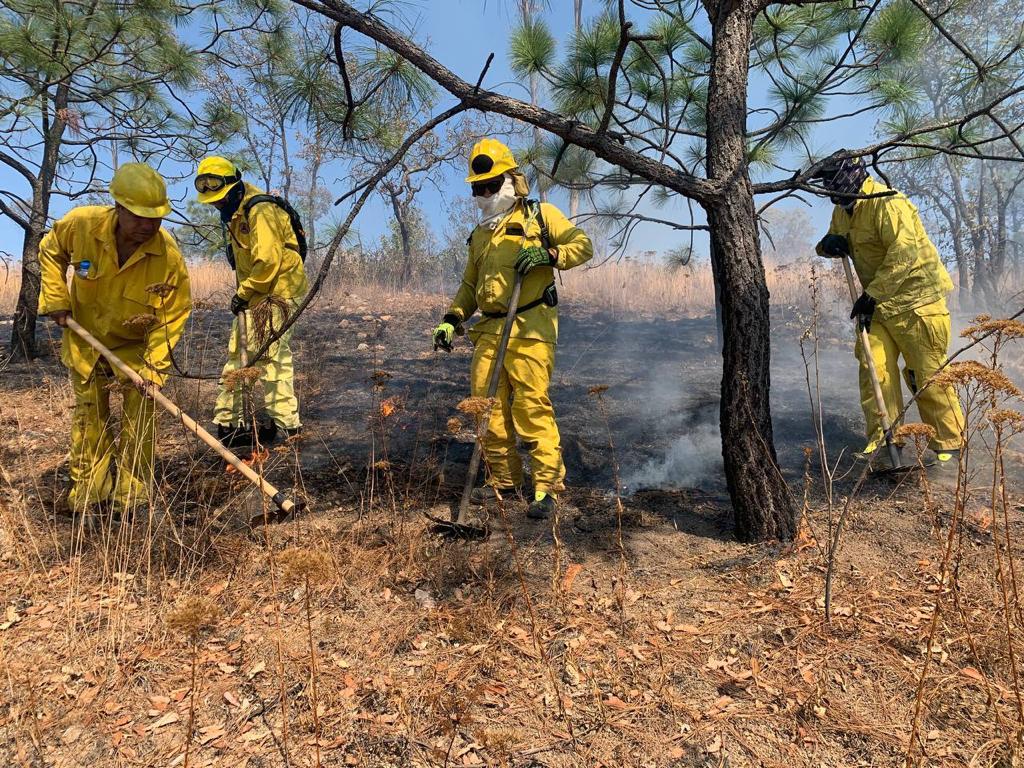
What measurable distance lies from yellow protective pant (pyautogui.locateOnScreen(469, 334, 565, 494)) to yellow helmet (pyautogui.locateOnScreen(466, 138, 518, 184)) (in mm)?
872

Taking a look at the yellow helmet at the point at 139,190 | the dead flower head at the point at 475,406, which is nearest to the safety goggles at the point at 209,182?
the yellow helmet at the point at 139,190

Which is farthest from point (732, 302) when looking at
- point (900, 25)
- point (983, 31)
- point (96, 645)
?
point (983, 31)

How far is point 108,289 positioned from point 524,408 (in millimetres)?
2103

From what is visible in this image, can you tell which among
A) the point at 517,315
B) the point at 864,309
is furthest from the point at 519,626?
the point at 864,309

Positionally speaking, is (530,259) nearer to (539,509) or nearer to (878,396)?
(539,509)

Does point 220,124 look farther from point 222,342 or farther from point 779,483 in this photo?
point 779,483

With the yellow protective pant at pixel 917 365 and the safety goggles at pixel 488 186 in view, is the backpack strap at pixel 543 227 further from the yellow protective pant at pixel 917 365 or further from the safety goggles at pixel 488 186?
the yellow protective pant at pixel 917 365

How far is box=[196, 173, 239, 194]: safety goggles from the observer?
3.59 m

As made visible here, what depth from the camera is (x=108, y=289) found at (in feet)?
8.93

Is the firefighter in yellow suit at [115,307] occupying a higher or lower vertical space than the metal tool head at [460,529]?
higher

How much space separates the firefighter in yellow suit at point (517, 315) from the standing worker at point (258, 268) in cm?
135

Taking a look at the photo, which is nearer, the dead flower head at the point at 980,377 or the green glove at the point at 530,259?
the dead flower head at the point at 980,377

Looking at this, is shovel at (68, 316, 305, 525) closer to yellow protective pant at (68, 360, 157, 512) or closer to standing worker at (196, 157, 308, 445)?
yellow protective pant at (68, 360, 157, 512)

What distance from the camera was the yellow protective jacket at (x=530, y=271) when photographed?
3.11m
